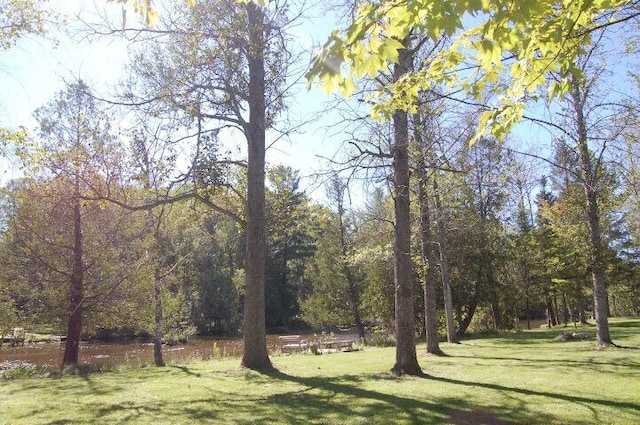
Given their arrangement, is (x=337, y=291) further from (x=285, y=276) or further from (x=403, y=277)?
(x=285, y=276)

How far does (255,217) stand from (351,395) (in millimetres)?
5537

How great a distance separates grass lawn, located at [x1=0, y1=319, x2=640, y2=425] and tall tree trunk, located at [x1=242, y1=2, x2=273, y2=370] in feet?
2.37

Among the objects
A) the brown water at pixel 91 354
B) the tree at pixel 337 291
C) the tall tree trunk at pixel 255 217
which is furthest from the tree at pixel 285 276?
the tall tree trunk at pixel 255 217

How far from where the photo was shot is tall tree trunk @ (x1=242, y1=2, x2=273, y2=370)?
460 inches

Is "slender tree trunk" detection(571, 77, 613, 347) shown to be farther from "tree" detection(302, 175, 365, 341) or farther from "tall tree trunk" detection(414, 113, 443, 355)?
"tree" detection(302, 175, 365, 341)

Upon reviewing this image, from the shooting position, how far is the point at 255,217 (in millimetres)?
12250

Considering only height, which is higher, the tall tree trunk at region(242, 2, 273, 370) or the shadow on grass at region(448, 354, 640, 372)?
the tall tree trunk at region(242, 2, 273, 370)

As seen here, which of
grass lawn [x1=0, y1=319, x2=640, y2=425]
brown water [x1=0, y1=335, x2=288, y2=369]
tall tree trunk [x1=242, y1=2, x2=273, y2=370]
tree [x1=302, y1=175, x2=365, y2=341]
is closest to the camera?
grass lawn [x1=0, y1=319, x2=640, y2=425]

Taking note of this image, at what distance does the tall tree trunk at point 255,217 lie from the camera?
38.3 feet

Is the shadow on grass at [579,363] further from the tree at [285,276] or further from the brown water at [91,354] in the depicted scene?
the tree at [285,276]

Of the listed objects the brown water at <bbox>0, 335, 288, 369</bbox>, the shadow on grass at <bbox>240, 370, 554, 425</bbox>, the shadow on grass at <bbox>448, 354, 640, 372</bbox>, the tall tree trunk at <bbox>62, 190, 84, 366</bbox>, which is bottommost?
the brown water at <bbox>0, 335, 288, 369</bbox>

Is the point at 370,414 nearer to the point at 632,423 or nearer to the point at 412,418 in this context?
the point at 412,418

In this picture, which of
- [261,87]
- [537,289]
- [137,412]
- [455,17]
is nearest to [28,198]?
[261,87]

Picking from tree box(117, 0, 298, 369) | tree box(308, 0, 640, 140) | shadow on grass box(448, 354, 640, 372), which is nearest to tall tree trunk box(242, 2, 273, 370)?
tree box(117, 0, 298, 369)
